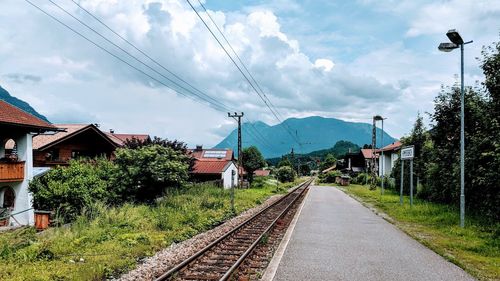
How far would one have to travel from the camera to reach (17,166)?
2095 cm

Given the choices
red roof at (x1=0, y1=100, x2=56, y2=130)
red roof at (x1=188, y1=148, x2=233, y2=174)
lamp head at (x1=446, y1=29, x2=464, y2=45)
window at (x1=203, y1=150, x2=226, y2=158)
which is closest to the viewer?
lamp head at (x1=446, y1=29, x2=464, y2=45)

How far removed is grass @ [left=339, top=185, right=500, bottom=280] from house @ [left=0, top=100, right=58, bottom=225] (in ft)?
57.9

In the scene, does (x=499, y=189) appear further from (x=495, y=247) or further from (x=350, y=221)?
(x=350, y=221)

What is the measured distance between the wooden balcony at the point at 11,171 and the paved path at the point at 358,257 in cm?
1419

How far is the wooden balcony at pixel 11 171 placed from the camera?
1992 cm

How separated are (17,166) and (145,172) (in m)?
6.48

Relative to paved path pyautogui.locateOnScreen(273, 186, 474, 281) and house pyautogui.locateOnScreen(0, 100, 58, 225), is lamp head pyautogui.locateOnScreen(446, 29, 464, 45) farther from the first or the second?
house pyautogui.locateOnScreen(0, 100, 58, 225)

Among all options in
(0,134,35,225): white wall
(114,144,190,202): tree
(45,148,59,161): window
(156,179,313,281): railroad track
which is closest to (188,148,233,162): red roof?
(45,148,59,161): window

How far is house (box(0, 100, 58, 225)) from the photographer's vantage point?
67.3 feet

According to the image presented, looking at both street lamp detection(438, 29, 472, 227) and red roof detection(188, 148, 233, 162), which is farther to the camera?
red roof detection(188, 148, 233, 162)

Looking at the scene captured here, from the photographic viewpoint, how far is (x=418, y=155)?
3072cm

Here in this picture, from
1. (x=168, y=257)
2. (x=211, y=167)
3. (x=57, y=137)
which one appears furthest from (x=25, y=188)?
(x=211, y=167)

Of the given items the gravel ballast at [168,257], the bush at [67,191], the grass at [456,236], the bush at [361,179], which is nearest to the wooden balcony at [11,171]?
the bush at [67,191]

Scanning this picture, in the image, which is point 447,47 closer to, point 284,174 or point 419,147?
point 419,147
